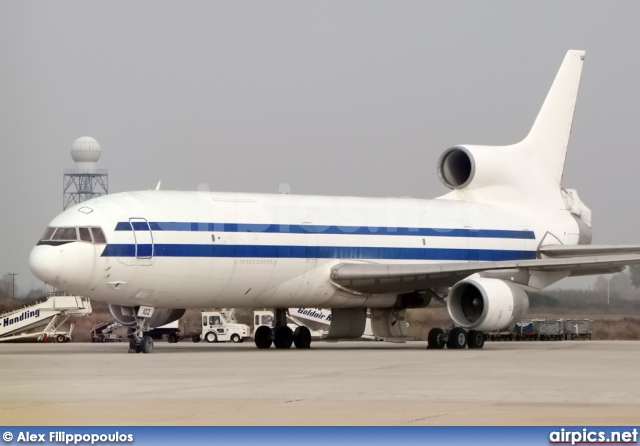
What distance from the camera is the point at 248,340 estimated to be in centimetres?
5012

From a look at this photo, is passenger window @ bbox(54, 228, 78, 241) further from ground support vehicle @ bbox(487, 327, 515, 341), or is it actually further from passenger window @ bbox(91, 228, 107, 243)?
ground support vehicle @ bbox(487, 327, 515, 341)

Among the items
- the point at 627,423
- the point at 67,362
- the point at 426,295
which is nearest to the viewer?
the point at 627,423

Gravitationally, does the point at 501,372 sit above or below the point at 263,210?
below

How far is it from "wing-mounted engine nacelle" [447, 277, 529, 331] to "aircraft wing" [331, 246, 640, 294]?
0.58 metres

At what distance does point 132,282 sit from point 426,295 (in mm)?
10342

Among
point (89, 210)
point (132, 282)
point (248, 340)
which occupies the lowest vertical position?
point (248, 340)

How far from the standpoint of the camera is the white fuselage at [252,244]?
97.0 ft

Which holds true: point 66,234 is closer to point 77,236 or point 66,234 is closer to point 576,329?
point 77,236

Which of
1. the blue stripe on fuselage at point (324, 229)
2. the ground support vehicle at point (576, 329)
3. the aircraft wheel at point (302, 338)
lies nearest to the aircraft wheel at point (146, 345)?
the blue stripe on fuselage at point (324, 229)

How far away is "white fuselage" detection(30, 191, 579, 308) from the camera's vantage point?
2956cm

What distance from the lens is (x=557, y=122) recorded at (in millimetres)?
41750

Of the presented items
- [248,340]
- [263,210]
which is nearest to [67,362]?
→ [263,210]

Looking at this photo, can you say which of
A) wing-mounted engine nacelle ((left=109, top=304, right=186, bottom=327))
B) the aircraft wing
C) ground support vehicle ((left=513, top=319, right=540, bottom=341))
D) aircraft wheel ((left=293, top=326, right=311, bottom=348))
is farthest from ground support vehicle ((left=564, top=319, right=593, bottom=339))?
wing-mounted engine nacelle ((left=109, top=304, right=186, bottom=327))

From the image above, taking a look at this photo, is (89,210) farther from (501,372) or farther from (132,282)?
(501,372)
